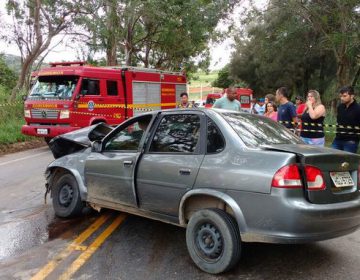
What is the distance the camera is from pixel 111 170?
A: 5016 mm

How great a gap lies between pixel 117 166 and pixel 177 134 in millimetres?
894

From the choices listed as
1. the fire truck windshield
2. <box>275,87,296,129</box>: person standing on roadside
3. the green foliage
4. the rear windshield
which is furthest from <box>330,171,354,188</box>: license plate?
the green foliage

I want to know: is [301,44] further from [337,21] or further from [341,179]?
[341,179]

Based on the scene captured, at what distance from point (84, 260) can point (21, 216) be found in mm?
2131

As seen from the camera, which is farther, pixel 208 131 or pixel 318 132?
pixel 318 132

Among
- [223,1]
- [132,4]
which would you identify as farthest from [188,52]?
[223,1]

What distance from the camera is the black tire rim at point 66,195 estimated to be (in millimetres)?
5719

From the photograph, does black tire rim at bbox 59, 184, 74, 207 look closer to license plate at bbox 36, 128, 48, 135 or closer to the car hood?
the car hood

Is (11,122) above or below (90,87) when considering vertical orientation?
below

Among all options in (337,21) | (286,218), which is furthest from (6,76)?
(286,218)

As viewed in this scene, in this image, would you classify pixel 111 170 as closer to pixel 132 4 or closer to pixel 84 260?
pixel 84 260

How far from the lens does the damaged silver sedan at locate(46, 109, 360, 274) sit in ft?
11.8

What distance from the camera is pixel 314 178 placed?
3.69 metres

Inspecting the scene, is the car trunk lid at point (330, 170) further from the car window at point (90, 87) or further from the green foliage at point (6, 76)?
the green foliage at point (6, 76)
